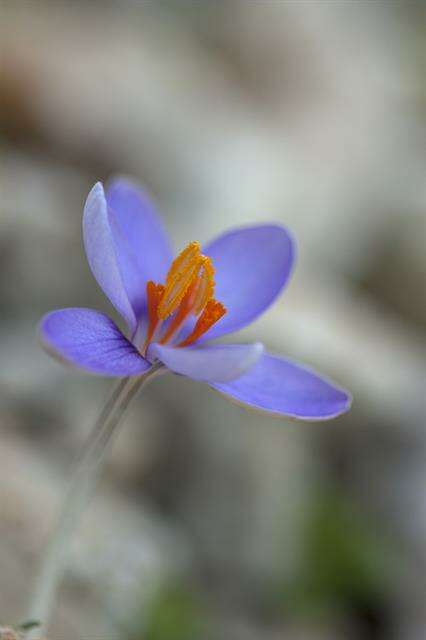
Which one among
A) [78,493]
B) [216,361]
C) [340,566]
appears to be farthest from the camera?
[340,566]

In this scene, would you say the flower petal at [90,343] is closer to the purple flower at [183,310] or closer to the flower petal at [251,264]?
the purple flower at [183,310]

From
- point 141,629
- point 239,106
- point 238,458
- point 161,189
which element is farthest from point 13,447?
point 239,106

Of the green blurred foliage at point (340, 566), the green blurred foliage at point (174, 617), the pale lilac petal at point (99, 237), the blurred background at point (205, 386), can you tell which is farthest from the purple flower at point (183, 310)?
the green blurred foliage at point (340, 566)

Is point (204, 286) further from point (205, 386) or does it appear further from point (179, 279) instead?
point (205, 386)

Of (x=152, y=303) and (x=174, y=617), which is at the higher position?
(x=152, y=303)

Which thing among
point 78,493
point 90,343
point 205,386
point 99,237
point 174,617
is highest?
point 99,237

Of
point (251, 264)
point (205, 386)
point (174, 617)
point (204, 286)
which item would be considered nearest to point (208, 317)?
point (204, 286)
